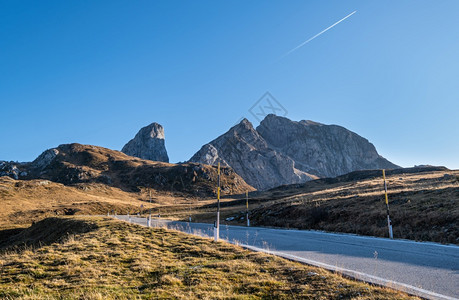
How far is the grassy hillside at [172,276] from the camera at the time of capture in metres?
5.67

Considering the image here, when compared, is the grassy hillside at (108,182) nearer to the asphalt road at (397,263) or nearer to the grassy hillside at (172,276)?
the grassy hillside at (172,276)

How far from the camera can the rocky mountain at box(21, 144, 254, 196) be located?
124 meters

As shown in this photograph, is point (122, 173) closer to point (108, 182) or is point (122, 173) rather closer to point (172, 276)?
point (108, 182)

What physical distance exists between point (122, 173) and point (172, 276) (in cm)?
13940

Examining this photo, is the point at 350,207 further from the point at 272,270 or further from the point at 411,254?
the point at 272,270

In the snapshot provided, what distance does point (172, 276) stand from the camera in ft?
23.6

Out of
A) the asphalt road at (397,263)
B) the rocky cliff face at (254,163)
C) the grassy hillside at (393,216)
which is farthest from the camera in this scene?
the rocky cliff face at (254,163)

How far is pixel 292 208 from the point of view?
28359mm

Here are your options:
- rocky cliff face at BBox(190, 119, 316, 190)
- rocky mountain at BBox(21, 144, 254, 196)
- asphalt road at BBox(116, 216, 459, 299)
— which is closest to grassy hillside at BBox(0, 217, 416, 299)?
asphalt road at BBox(116, 216, 459, 299)

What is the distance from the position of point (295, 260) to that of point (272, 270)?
1.52 m

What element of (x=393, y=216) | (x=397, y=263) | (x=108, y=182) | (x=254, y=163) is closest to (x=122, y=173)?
(x=108, y=182)

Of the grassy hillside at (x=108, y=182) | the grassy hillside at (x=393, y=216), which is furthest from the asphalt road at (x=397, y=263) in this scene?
the grassy hillside at (x=108, y=182)

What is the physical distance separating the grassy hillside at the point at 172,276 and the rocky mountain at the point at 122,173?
11564 cm

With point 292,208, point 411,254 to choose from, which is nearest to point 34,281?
point 411,254
